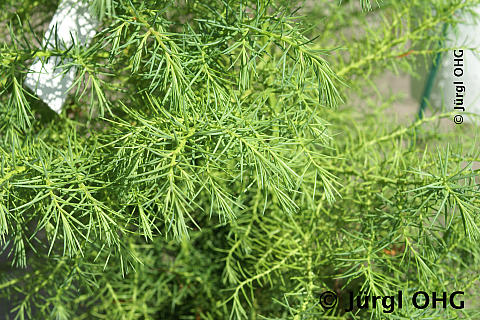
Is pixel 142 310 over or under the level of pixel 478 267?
under

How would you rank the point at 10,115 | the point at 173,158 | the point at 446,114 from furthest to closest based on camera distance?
the point at 446,114 < the point at 10,115 < the point at 173,158

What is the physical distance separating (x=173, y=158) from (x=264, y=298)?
1.19ft

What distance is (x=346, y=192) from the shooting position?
23.9 inches

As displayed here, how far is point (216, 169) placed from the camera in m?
0.53

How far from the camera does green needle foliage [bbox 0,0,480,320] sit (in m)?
0.39

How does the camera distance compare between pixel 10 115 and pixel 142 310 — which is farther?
Answer: pixel 142 310

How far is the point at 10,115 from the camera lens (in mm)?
506

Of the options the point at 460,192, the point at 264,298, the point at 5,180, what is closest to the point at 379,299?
the point at 460,192

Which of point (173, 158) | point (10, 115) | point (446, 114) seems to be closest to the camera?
point (173, 158)

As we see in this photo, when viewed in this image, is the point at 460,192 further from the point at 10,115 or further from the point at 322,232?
the point at 10,115

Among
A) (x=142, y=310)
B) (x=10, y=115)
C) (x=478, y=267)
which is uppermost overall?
(x=10, y=115)

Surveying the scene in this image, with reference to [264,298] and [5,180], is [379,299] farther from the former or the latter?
[5,180]

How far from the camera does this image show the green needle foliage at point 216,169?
15.4 inches

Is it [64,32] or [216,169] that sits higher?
[64,32]
